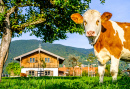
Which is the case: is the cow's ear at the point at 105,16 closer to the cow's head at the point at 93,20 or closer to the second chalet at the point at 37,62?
the cow's head at the point at 93,20

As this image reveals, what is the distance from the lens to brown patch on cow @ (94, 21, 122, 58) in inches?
293

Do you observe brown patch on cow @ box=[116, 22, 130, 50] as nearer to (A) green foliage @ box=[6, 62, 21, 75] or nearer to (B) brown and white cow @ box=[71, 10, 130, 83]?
(B) brown and white cow @ box=[71, 10, 130, 83]

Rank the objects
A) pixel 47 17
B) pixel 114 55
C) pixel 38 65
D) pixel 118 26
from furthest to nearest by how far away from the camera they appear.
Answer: pixel 38 65, pixel 47 17, pixel 118 26, pixel 114 55

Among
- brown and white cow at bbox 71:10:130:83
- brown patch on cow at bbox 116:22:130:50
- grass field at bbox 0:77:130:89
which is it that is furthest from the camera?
brown patch on cow at bbox 116:22:130:50

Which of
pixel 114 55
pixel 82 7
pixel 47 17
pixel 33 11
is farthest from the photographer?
pixel 33 11

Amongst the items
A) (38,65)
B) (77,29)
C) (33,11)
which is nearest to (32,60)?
(38,65)

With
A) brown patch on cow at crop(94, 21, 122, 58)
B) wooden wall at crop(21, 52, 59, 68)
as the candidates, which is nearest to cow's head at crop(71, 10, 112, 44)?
brown patch on cow at crop(94, 21, 122, 58)

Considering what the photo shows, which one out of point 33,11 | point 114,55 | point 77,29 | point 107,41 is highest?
point 33,11

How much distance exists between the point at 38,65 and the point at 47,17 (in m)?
35.1

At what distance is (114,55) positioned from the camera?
7344 millimetres

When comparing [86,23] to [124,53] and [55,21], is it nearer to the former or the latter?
[124,53]

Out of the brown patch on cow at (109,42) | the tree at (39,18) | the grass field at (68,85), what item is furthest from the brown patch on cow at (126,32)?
the tree at (39,18)

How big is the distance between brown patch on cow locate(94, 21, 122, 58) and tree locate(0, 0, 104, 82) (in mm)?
6447

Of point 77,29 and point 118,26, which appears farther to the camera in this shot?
point 77,29
